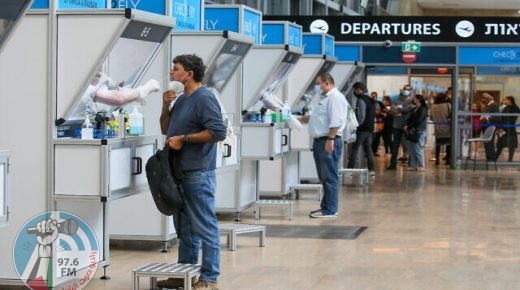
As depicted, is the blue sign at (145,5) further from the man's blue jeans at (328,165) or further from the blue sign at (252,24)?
the man's blue jeans at (328,165)

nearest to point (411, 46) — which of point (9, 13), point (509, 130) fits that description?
point (509, 130)

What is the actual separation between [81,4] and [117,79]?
2.35 feet

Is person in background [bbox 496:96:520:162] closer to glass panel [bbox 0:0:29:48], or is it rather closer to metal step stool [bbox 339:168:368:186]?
metal step stool [bbox 339:168:368:186]

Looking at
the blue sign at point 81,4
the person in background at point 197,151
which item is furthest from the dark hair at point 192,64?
the blue sign at point 81,4

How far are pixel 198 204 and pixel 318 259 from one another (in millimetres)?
2038

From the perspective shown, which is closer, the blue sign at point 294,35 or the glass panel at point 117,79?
the glass panel at point 117,79

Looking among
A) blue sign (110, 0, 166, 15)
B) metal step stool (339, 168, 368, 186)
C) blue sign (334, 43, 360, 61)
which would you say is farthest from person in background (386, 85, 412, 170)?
blue sign (110, 0, 166, 15)

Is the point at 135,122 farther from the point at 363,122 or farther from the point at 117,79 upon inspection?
the point at 363,122

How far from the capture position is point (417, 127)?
19000mm

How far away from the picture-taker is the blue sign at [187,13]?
355 inches

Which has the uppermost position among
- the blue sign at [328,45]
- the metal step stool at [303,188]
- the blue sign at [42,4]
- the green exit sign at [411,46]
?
the green exit sign at [411,46]

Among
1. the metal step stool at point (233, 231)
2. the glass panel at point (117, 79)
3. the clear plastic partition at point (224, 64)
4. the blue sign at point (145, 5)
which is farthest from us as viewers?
the clear plastic partition at point (224, 64)

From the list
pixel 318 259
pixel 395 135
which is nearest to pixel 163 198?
pixel 318 259

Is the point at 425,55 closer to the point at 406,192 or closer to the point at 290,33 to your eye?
the point at 406,192
